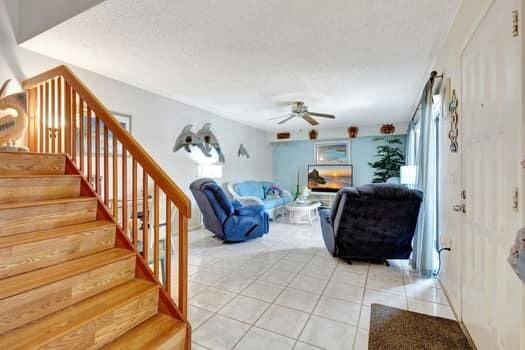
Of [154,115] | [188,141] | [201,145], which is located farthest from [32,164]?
[201,145]

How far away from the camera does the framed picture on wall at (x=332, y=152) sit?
7.33 meters

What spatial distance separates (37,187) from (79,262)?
30.5 inches

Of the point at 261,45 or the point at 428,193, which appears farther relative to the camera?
the point at 428,193

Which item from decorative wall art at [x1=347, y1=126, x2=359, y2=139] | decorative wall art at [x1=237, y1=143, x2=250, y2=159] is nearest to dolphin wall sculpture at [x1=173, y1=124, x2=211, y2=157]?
decorative wall art at [x1=237, y1=143, x2=250, y2=159]

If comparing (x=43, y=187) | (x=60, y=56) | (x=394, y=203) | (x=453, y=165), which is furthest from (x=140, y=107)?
(x=453, y=165)

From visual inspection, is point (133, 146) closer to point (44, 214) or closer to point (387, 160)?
point (44, 214)

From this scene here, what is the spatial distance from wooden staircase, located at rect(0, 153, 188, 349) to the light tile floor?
1.65 ft

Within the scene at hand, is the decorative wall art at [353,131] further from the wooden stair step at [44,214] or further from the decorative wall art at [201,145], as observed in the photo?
the wooden stair step at [44,214]

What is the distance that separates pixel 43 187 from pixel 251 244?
283cm

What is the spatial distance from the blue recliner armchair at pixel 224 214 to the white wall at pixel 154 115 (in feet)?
3.13

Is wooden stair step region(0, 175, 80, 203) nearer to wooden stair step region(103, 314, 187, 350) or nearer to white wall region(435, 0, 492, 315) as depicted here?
wooden stair step region(103, 314, 187, 350)

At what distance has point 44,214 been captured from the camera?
1.75 meters

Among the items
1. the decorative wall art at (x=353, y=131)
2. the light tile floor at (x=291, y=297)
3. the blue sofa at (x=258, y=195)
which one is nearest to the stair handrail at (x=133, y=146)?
the light tile floor at (x=291, y=297)

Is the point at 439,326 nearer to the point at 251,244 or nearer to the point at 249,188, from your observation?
the point at 251,244
